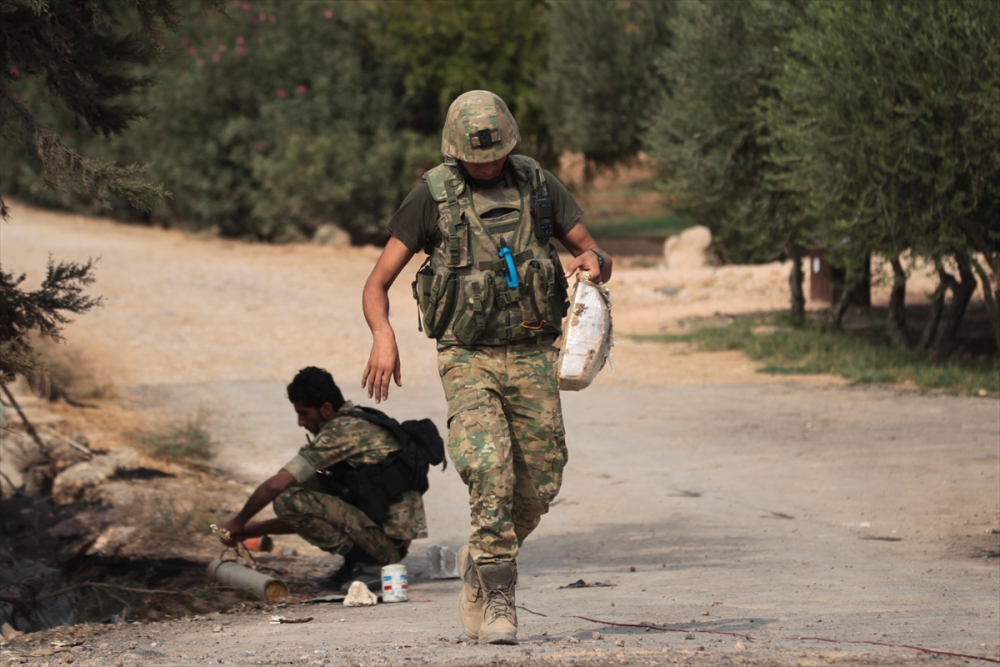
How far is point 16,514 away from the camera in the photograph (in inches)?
290

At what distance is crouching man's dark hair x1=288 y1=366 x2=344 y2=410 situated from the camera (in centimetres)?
563

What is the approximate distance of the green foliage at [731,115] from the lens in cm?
1354

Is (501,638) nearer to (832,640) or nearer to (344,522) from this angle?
(832,640)

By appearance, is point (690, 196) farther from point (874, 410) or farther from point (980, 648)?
point (980, 648)

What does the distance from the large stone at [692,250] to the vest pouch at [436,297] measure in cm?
1710

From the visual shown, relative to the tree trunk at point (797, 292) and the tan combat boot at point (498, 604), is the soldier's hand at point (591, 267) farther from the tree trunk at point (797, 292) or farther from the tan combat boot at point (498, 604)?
the tree trunk at point (797, 292)

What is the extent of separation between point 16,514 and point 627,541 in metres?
3.92

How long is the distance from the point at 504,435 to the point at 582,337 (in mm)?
501

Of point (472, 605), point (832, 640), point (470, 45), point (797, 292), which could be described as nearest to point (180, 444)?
point (472, 605)

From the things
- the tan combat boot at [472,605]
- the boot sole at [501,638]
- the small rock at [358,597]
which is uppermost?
the tan combat boot at [472,605]

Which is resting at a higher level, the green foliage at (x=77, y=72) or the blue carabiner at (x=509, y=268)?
the green foliage at (x=77, y=72)

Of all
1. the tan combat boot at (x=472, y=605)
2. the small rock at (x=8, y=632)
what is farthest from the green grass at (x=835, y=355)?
the small rock at (x=8, y=632)

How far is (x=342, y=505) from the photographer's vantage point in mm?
5609

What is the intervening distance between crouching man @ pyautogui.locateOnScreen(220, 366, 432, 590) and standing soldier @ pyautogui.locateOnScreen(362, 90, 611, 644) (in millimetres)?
1437
